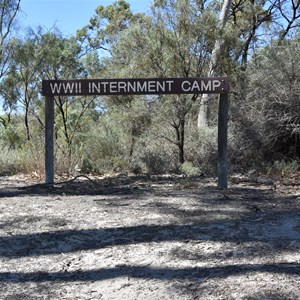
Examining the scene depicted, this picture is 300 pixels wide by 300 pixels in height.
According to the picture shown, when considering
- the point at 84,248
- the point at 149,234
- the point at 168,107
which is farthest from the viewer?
the point at 168,107

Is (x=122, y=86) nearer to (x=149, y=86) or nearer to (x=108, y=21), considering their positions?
(x=149, y=86)

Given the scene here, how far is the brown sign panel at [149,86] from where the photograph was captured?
7.84 metres

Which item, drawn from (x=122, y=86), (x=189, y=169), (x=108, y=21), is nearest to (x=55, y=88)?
(x=122, y=86)

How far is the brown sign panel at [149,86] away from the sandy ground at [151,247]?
6.33 feet

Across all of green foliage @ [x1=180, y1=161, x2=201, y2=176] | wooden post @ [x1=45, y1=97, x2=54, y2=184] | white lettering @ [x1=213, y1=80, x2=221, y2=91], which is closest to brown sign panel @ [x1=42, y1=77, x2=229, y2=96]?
white lettering @ [x1=213, y1=80, x2=221, y2=91]

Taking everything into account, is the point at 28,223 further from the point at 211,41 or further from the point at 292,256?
the point at 211,41

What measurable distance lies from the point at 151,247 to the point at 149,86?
4065 millimetres

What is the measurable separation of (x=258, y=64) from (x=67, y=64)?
7016mm

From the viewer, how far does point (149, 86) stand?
26.0 ft

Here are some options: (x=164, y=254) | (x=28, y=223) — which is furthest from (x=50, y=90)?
(x=164, y=254)

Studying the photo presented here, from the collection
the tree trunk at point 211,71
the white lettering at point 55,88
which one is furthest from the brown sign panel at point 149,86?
the tree trunk at point 211,71

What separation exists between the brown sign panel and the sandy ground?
6.33 ft

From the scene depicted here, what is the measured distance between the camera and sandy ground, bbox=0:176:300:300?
11.7ft

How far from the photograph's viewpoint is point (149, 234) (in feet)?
15.8
